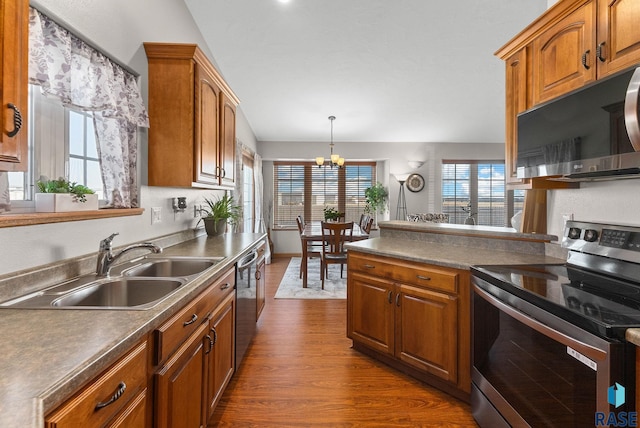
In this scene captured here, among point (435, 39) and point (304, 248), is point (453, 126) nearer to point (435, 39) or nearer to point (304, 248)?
point (435, 39)

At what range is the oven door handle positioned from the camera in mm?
958

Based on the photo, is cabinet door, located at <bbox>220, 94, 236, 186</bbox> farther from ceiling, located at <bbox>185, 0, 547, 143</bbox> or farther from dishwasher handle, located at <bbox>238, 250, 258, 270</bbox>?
ceiling, located at <bbox>185, 0, 547, 143</bbox>

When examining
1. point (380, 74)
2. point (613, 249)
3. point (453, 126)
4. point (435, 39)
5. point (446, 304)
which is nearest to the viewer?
point (613, 249)

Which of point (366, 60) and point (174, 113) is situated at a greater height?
point (366, 60)

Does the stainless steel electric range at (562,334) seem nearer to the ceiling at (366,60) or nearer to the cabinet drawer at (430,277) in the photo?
the cabinet drawer at (430,277)

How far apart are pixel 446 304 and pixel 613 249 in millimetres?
808

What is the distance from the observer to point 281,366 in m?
2.25

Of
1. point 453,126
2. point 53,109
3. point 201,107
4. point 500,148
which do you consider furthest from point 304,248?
point 500,148

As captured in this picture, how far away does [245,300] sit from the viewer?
2.21 meters

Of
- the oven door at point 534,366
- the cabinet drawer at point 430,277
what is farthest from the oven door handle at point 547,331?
the cabinet drawer at point 430,277

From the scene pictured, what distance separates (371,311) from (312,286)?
207 centimetres

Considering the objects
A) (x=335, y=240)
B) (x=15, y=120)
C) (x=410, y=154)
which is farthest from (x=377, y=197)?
(x=15, y=120)

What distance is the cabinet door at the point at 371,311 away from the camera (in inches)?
83.8
